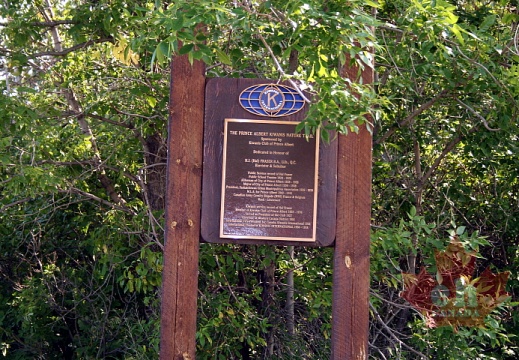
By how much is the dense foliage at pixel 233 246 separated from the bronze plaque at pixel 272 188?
0.60m

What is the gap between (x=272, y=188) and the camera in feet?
13.2

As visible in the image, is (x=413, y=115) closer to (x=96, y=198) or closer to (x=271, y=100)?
(x=271, y=100)

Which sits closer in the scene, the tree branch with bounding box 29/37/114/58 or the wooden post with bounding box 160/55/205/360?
the wooden post with bounding box 160/55/205/360

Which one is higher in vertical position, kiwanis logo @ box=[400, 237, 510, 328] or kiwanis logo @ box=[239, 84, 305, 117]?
kiwanis logo @ box=[239, 84, 305, 117]

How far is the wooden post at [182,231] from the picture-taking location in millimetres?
4090

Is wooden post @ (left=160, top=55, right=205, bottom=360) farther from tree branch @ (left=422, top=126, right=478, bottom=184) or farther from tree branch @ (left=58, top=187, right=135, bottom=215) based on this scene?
tree branch @ (left=422, top=126, right=478, bottom=184)

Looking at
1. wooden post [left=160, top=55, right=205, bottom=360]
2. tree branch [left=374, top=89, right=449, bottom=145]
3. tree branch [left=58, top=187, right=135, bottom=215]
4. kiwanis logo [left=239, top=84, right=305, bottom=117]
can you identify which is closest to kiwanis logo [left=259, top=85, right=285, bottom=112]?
kiwanis logo [left=239, top=84, right=305, bottom=117]

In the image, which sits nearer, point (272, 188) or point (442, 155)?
point (272, 188)

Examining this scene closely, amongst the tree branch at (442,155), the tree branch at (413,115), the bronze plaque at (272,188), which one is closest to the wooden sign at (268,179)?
the bronze plaque at (272,188)

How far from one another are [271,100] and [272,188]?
0.47m

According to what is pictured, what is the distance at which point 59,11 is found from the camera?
261 inches

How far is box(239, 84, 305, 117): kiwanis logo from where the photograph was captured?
4.05 meters

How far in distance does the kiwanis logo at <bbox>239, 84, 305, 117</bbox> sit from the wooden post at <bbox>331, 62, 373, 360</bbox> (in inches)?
15.1

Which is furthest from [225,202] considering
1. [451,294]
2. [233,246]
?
[451,294]
